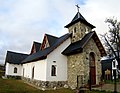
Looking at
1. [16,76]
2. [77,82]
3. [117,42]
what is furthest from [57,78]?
[16,76]

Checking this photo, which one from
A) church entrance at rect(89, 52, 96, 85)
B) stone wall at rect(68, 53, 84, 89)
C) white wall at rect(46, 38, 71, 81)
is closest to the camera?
stone wall at rect(68, 53, 84, 89)

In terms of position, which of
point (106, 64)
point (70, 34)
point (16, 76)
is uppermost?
point (70, 34)

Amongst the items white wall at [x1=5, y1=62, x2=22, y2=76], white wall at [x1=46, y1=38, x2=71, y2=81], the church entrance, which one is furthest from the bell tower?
white wall at [x1=5, y1=62, x2=22, y2=76]

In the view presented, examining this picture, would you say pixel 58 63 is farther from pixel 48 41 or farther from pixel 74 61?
pixel 48 41

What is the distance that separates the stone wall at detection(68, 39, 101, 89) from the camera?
19.0m

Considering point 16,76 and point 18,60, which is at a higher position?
point 18,60

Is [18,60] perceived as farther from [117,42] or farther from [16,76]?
[117,42]

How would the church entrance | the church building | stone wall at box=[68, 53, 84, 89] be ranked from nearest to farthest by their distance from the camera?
stone wall at box=[68, 53, 84, 89] < the church building < the church entrance

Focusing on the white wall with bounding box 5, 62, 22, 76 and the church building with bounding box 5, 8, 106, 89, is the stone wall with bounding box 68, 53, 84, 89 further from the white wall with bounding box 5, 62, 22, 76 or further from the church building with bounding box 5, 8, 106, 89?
the white wall with bounding box 5, 62, 22, 76

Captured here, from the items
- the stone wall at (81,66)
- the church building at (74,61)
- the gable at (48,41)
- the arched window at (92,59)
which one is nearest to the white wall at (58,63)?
the church building at (74,61)

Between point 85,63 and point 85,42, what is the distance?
2.45m

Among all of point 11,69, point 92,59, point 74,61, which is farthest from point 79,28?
point 11,69

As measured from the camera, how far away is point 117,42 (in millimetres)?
33094

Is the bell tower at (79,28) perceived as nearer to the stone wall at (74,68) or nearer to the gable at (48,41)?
the stone wall at (74,68)
